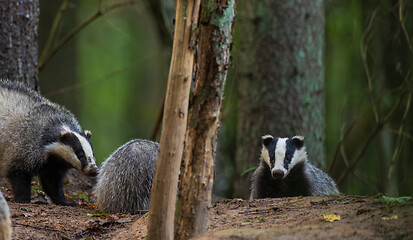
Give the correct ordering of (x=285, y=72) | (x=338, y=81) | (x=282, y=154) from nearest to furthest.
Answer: (x=282, y=154) < (x=285, y=72) < (x=338, y=81)

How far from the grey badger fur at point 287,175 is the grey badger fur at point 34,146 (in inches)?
71.2

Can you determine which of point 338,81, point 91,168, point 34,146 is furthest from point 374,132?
point 338,81

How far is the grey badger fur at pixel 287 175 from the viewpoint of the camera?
5.19 meters

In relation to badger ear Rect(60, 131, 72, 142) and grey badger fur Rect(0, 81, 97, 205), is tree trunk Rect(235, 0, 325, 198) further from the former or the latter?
badger ear Rect(60, 131, 72, 142)

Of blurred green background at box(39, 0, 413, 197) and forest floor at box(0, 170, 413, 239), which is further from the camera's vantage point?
blurred green background at box(39, 0, 413, 197)

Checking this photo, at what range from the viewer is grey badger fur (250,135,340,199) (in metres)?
5.19

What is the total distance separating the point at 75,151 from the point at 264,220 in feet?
8.39

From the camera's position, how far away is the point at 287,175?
17.2 ft

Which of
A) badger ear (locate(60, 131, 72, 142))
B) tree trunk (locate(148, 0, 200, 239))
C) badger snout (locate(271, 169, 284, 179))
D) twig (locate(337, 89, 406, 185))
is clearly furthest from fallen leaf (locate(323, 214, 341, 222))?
twig (locate(337, 89, 406, 185))

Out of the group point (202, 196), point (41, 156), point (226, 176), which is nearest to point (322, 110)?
point (226, 176)

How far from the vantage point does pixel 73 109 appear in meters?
9.11

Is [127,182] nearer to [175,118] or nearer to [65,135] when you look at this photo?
[65,135]

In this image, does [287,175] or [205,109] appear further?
[287,175]

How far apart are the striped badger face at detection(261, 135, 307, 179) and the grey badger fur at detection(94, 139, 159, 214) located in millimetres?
1203
